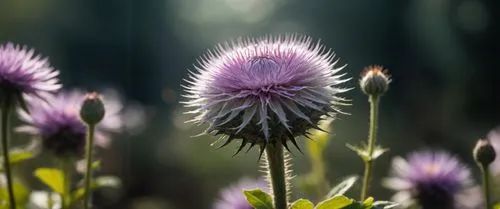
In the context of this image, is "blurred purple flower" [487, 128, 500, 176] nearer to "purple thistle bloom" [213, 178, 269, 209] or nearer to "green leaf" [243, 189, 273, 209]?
"purple thistle bloom" [213, 178, 269, 209]

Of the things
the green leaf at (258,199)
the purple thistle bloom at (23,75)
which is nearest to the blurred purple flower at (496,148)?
the green leaf at (258,199)

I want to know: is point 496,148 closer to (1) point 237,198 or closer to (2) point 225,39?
(1) point 237,198

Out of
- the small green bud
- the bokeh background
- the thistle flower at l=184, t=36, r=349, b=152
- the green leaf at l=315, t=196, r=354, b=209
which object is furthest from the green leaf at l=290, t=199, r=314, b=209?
the bokeh background

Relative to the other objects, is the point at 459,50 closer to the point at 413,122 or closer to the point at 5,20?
the point at 413,122

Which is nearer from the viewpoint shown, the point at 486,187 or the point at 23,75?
the point at 486,187

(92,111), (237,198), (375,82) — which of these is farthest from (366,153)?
(237,198)

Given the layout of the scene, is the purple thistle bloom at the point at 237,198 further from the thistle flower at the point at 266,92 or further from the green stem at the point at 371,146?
the thistle flower at the point at 266,92
